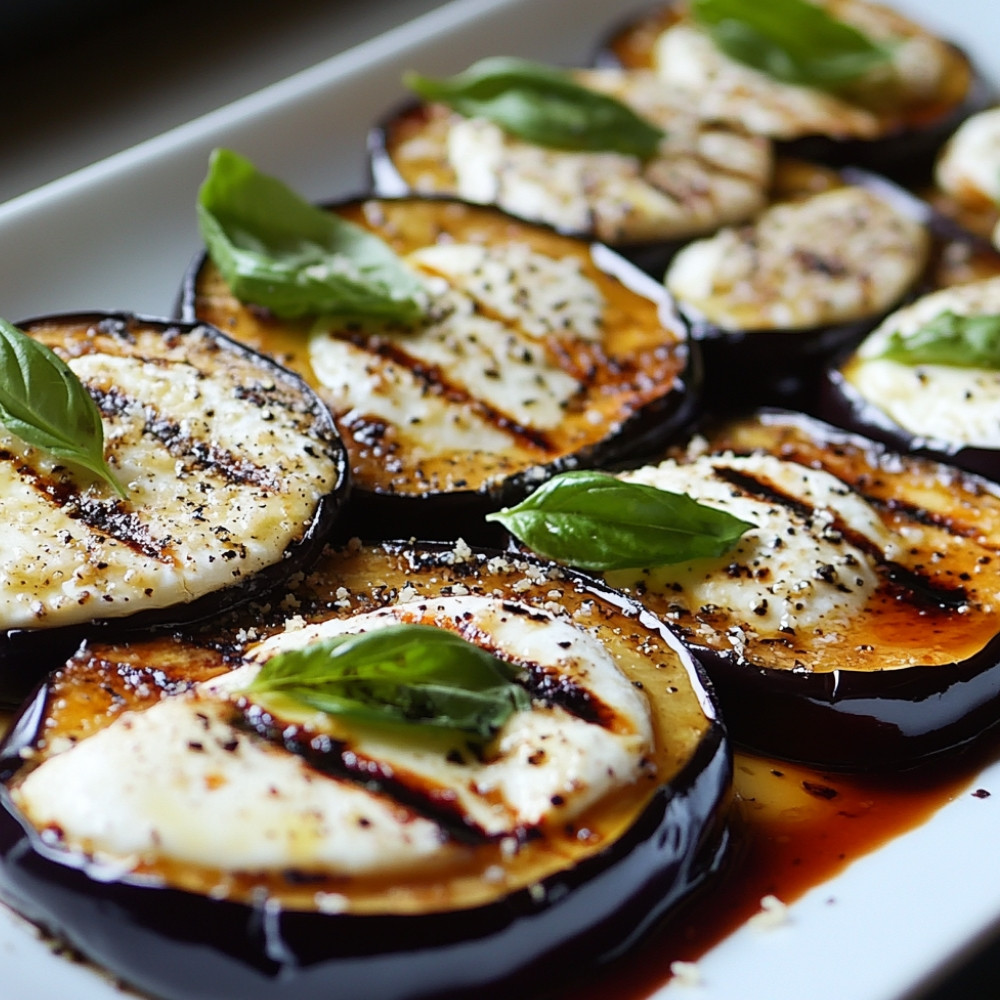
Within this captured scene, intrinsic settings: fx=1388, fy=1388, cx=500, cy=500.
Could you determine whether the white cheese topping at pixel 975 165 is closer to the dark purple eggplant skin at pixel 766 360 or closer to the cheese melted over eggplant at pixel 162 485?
the dark purple eggplant skin at pixel 766 360

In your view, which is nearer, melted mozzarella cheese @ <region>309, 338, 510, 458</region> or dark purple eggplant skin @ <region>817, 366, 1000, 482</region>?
melted mozzarella cheese @ <region>309, 338, 510, 458</region>

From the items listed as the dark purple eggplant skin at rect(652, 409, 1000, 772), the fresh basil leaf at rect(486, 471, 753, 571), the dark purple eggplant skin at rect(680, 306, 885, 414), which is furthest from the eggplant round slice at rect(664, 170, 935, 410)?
the dark purple eggplant skin at rect(652, 409, 1000, 772)

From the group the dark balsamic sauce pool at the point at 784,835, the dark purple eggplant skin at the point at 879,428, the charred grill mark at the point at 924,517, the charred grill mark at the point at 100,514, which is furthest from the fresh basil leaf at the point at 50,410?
the dark purple eggplant skin at the point at 879,428

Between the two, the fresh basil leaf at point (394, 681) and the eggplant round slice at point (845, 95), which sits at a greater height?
the eggplant round slice at point (845, 95)

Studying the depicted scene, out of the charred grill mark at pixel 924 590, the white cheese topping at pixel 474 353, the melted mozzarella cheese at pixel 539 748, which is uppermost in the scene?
the white cheese topping at pixel 474 353

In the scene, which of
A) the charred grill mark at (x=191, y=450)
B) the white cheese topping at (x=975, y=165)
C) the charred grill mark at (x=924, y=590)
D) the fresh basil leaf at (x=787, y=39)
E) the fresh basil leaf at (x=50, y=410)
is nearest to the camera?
the fresh basil leaf at (x=50, y=410)

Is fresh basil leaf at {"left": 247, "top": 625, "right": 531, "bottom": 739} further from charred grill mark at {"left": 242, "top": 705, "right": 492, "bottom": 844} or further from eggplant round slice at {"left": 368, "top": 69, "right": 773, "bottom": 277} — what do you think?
eggplant round slice at {"left": 368, "top": 69, "right": 773, "bottom": 277}

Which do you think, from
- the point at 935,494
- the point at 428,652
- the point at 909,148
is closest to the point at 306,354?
the point at 428,652
